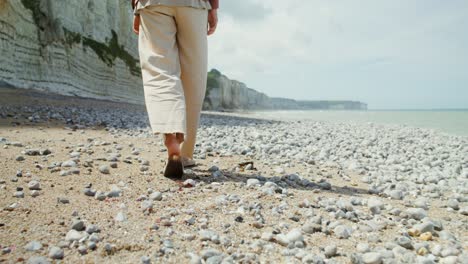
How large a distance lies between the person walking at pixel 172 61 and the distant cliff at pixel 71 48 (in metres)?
12.7

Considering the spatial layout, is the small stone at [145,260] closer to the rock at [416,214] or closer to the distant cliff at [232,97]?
the rock at [416,214]

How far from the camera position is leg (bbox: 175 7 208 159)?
2818mm

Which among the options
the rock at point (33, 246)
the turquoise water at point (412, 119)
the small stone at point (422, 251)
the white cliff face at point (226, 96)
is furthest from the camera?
the white cliff face at point (226, 96)

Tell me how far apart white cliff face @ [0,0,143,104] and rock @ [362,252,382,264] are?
574 inches

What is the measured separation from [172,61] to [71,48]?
59.1ft

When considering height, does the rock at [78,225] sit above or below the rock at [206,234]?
above

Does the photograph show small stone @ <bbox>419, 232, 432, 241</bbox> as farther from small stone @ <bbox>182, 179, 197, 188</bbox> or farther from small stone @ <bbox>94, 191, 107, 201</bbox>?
small stone @ <bbox>94, 191, 107, 201</bbox>

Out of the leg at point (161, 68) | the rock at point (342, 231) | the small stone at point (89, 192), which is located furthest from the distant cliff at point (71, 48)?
the rock at point (342, 231)

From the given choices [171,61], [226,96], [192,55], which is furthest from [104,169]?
[226,96]

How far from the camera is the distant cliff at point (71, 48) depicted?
46.9ft

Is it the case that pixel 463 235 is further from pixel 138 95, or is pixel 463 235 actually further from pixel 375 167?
pixel 138 95

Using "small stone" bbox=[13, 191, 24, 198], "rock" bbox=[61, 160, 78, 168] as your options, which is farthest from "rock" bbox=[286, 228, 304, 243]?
"rock" bbox=[61, 160, 78, 168]

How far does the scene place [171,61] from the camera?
110 inches

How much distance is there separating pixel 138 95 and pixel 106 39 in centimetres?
419
